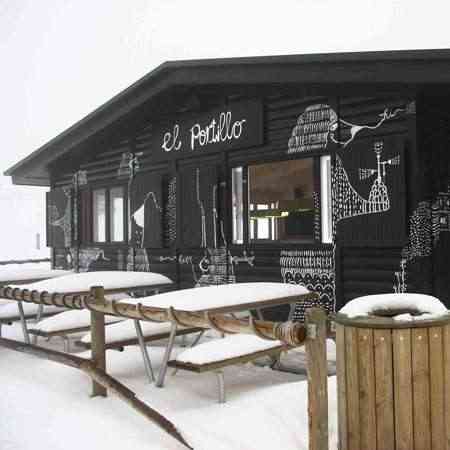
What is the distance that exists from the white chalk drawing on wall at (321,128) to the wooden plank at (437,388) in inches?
152

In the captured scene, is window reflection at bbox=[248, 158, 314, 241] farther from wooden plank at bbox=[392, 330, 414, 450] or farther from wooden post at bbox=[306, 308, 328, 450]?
wooden plank at bbox=[392, 330, 414, 450]

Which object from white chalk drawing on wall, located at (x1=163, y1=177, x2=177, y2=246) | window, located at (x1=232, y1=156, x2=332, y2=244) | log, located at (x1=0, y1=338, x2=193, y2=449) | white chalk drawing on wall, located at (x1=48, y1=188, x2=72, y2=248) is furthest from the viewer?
white chalk drawing on wall, located at (x1=48, y1=188, x2=72, y2=248)

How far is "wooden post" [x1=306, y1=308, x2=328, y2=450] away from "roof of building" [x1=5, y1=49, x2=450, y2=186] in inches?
136

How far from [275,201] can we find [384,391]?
601 cm

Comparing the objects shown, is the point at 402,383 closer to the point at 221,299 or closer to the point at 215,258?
the point at 221,299

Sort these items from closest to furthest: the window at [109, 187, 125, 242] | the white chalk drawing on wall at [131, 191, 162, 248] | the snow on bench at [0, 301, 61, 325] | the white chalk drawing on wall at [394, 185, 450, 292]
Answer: the white chalk drawing on wall at [394, 185, 450, 292]
the snow on bench at [0, 301, 61, 325]
the white chalk drawing on wall at [131, 191, 162, 248]
the window at [109, 187, 125, 242]

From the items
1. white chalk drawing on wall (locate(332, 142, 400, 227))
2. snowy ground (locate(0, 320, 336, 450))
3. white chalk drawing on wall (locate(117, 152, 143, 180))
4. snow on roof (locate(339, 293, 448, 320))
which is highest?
white chalk drawing on wall (locate(117, 152, 143, 180))

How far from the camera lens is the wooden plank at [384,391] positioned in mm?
2977

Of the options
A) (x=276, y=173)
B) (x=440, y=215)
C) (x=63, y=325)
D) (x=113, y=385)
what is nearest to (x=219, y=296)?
(x=113, y=385)

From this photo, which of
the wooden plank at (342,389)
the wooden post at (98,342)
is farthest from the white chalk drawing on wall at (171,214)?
the wooden plank at (342,389)

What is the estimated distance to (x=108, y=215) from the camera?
10562 millimetres

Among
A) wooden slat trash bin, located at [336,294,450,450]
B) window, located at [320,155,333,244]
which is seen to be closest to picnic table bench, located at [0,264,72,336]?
window, located at [320,155,333,244]

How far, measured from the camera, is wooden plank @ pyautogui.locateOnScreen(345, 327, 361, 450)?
3062mm

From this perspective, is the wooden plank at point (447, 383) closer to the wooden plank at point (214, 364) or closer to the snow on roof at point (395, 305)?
the snow on roof at point (395, 305)
